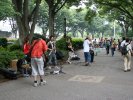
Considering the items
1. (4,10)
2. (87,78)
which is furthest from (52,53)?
(4,10)

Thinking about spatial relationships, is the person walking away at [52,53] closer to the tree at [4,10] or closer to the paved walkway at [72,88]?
the paved walkway at [72,88]

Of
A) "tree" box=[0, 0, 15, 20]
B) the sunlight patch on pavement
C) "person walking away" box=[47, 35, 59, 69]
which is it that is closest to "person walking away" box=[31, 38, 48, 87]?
"tree" box=[0, 0, 15, 20]

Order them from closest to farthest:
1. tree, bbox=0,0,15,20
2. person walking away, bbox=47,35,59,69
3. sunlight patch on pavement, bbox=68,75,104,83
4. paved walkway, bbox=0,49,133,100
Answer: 1. paved walkway, bbox=0,49,133,100
2. tree, bbox=0,0,15,20
3. sunlight patch on pavement, bbox=68,75,104,83
4. person walking away, bbox=47,35,59,69

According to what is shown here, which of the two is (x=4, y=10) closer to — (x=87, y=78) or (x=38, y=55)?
(x=38, y=55)

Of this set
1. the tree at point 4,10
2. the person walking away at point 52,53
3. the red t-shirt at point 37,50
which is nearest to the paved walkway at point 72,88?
the red t-shirt at point 37,50

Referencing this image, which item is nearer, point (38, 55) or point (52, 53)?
point (38, 55)

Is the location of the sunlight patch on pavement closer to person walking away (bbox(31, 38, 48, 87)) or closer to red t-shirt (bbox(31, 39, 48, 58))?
person walking away (bbox(31, 38, 48, 87))

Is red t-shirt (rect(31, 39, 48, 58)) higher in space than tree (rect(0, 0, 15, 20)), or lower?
lower

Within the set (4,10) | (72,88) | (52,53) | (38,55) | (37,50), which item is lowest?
(72,88)

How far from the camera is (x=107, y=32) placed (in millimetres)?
111875

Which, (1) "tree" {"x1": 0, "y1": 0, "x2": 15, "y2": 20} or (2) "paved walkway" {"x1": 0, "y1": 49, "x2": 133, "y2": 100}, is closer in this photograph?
(2) "paved walkway" {"x1": 0, "y1": 49, "x2": 133, "y2": 100}

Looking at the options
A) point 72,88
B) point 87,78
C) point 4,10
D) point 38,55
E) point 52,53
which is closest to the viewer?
point 72,88

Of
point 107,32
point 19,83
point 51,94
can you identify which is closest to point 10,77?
point 19,83

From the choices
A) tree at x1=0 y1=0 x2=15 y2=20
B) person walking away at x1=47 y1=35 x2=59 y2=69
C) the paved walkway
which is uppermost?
tree at x1=0 y1=0 x2=15 y2=20
